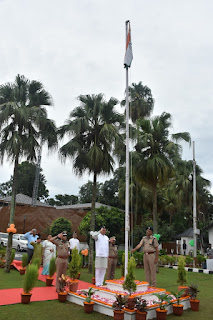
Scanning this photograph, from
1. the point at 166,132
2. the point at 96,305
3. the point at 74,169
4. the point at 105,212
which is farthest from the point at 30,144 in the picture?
the point at 105,212

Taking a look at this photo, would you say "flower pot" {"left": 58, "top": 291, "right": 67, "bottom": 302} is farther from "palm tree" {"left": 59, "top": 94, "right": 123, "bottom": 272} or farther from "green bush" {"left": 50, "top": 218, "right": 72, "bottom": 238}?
"green bush" {"left": 50, "top": 218, "right": 72, "bottom": 238}

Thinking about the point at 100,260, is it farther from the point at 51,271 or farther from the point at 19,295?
the point at 19,295

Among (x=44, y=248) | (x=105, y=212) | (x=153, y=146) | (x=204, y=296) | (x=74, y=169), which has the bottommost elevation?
(x=204, y=296)

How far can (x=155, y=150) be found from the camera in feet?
54.9

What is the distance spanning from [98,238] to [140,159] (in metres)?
8.11

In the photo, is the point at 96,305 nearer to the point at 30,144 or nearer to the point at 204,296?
the point at 204,296

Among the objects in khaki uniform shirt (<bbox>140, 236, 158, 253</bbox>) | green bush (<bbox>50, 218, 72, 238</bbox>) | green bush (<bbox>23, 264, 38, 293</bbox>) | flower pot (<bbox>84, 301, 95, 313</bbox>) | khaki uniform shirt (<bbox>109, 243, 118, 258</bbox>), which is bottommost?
flower pot (<bbox>84, 301, 95, 313</bbox>)

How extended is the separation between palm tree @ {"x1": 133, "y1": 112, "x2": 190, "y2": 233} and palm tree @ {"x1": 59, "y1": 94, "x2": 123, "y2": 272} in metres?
1.82

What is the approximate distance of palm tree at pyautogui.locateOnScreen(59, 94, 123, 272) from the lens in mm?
14445

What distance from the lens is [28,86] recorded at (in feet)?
47.6

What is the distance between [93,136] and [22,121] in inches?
139

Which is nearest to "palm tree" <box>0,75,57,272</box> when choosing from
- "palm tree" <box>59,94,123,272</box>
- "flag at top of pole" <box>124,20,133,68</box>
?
"palm tree" <box>59,94,123,272</box>

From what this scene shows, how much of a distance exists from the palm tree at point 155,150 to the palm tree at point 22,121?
4.86 metres

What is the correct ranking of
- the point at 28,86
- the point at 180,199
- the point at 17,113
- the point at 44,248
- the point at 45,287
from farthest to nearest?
the point at 180,199 → the point at 28,86 → the point at 17,113 → the point at 44,248 → the point at 45,287
